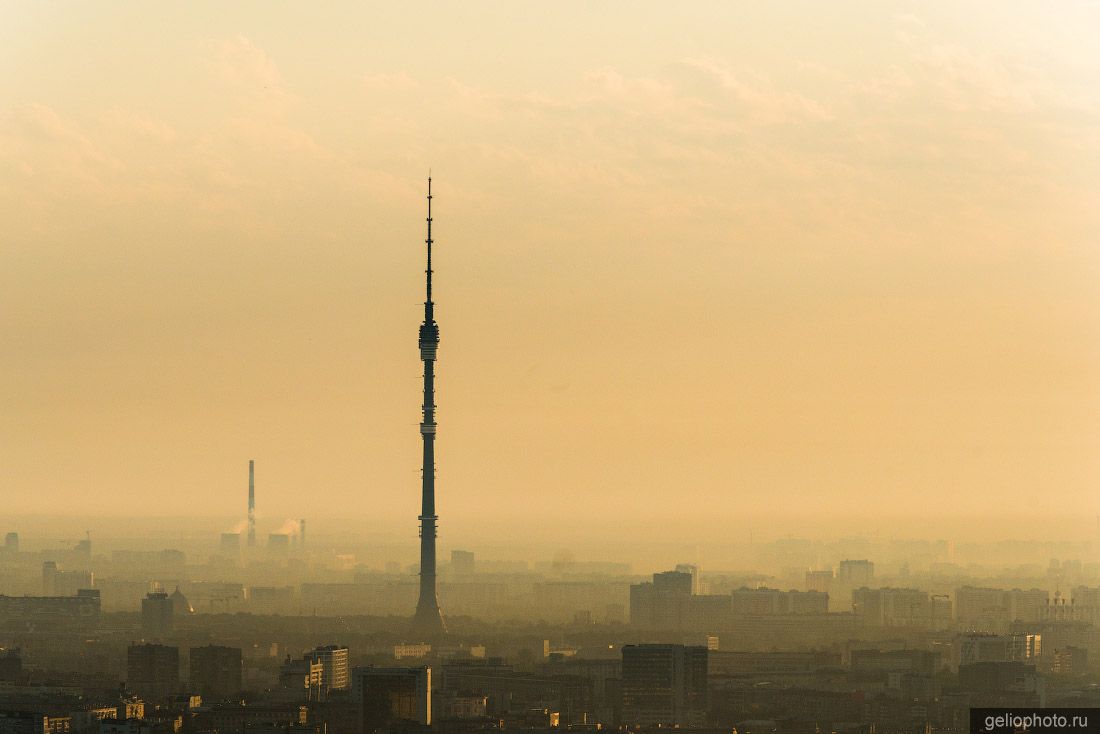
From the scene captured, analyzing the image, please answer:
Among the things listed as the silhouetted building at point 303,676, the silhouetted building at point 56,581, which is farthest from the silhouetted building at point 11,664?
the silhouetted building at point 56,581

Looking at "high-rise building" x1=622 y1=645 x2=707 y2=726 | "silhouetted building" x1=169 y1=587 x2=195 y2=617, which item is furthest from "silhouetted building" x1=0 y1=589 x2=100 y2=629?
"high-rise building" x1=622 y1=645 x2=707 y2=726

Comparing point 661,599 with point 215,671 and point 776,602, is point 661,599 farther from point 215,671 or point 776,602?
point 215,671

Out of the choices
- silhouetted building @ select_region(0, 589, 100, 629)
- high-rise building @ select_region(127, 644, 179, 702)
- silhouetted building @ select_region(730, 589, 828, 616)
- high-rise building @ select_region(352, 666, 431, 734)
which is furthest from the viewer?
silhouetted building @ select_region(730, 589, 828, 616)

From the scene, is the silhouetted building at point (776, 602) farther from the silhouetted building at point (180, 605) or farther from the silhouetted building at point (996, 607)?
A: the silhouetted building at point (180, 605)

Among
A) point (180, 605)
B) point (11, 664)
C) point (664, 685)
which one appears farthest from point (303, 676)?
point (180, 605)

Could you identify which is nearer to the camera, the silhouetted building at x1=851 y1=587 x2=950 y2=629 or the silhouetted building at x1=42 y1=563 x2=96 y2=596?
the silhouetted building at x1=851 y1=587 x2=950 y2=629

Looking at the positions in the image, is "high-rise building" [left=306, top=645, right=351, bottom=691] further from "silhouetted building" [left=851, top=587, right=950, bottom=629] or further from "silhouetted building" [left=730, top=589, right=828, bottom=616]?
"silhouetted building" [left=851, top=587, right=950, bottom=629]

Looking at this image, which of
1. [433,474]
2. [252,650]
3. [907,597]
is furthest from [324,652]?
[907,597]
